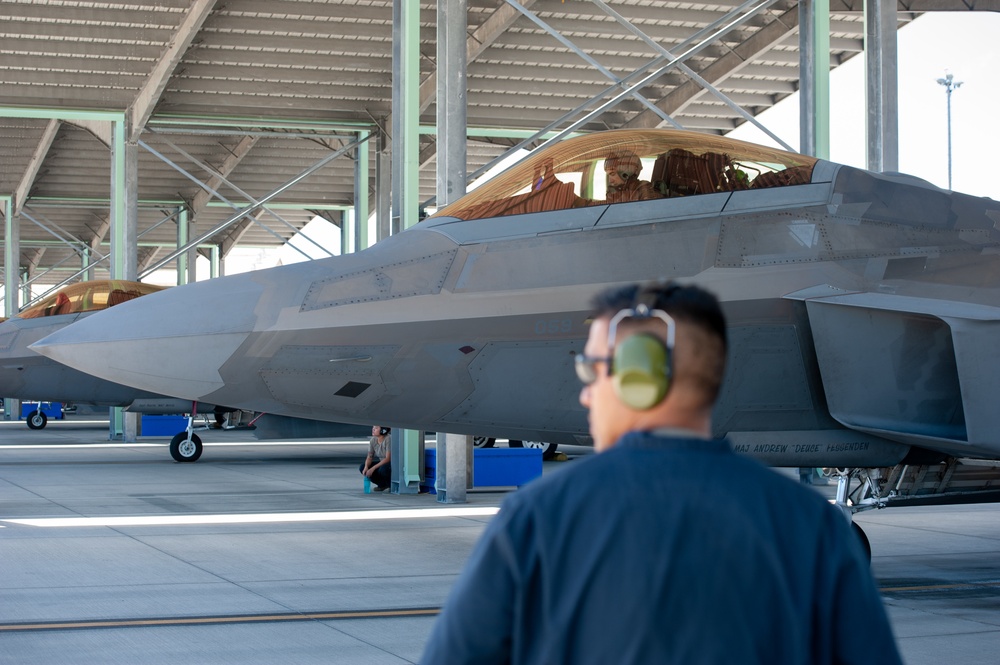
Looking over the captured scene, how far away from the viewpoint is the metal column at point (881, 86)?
48.1 ft

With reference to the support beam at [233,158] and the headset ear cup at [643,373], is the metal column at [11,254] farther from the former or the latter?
the headset ear cup at [643,373]

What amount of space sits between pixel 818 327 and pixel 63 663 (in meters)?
4.43

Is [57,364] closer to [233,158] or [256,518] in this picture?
[233,158]

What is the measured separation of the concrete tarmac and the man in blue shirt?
4059 mm

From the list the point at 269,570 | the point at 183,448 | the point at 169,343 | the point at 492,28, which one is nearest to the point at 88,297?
the point at 183,448

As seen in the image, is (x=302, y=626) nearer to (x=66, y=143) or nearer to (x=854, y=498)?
(x=854, y=498)

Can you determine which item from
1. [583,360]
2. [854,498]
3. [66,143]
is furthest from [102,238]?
[583,360]

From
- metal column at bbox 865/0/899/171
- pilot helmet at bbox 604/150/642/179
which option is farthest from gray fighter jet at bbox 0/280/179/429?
pilot helmet at bbox 604/150/642/179

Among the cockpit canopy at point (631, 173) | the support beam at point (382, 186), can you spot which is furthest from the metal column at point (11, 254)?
the cockpit canopy at point (631, 173)

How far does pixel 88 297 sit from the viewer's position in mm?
20281

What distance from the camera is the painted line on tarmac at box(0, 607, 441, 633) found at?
20.3 feet

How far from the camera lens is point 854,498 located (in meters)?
8.38

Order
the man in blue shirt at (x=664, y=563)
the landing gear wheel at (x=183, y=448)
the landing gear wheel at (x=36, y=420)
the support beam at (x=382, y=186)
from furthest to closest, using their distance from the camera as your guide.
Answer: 1. the landing gear wheel at (x=36, y=420)
2. the support beam at (x=382, y=186)
3. the landing gear wheel at (x=183, y=448)
4. the man in blue shirt at (x=664, y=563)

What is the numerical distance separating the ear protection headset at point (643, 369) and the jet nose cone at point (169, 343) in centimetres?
481
